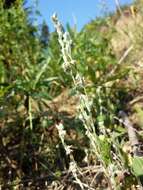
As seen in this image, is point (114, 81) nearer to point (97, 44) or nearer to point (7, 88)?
point (97, 44)

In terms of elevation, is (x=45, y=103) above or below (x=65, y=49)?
above

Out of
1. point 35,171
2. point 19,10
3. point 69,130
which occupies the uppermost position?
point 19,10

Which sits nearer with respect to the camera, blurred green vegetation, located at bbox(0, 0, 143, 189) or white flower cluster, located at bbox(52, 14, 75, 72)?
white flower cluster, located at bbox(52, 14, 75, 72)

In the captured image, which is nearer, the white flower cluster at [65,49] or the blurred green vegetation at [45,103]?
the white flower cluster at [65,49]

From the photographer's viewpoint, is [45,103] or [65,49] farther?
[45,103]

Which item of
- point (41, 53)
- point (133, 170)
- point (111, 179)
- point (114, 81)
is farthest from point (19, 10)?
point (111, 179)

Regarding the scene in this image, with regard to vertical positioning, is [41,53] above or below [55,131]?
above

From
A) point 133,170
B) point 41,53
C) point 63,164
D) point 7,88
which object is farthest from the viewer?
point 41,53

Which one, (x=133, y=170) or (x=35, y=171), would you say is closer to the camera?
(x=133, y=170)

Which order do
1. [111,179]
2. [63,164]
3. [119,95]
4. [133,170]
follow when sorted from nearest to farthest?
[111,179]
[133,170]
[63,164]
[119,95]

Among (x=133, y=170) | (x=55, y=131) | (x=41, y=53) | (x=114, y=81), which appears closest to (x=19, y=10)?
(x=41, y=53)
